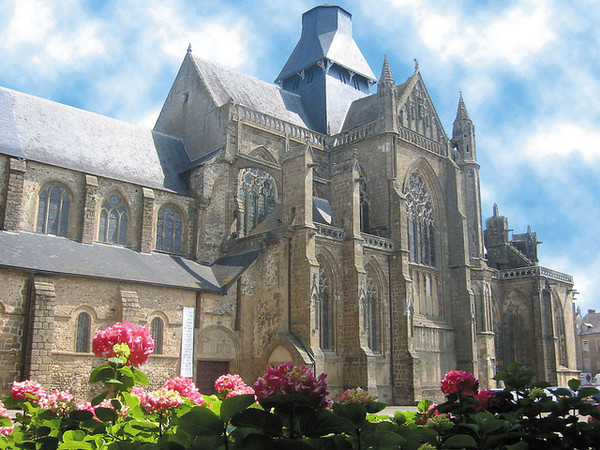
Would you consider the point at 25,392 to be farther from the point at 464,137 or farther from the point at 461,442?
the point at 464,137

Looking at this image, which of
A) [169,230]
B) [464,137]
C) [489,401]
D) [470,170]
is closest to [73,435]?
[489,401]

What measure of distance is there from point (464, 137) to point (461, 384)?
115ft

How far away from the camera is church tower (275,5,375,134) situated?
37.1m

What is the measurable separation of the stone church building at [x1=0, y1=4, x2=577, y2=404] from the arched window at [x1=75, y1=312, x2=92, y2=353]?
8 cm

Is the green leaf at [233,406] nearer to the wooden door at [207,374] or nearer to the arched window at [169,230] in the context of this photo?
the wooden door at [207,374]

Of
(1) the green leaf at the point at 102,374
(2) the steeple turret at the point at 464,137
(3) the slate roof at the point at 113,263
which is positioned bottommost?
(1) the green leaf at the point at 102,374

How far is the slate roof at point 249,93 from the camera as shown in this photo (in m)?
32.0

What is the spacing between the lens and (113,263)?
22.8 m

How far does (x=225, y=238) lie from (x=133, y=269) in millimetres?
5821

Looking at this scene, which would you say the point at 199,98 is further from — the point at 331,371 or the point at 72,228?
the point at 331,371

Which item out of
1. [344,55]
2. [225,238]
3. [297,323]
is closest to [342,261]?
[297,323]

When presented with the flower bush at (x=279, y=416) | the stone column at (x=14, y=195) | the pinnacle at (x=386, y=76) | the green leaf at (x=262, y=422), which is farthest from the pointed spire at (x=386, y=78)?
the green leaf at (x=262, y=422)

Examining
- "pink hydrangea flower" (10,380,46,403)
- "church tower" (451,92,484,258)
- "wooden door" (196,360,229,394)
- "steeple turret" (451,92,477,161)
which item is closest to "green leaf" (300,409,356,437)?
"pink hydrangea flower" (10,380,46,403)

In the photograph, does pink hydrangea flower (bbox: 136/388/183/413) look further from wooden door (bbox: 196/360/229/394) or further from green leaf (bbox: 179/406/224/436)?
wooden door (bbox: 196/360/229/394)
